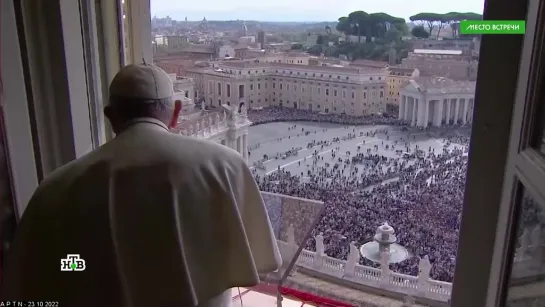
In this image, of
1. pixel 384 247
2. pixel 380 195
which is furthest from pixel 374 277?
pixel 380 195

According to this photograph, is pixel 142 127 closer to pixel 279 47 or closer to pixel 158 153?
pixel 158 153

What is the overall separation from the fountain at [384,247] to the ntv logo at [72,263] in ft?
3.10

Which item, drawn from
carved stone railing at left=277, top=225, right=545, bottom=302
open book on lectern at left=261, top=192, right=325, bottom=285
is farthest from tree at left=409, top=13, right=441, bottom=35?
carved stone railing at left=277, top=225, right=545, bottom=302

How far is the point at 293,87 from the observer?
1443 millimetres

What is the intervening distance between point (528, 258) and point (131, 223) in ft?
1.67

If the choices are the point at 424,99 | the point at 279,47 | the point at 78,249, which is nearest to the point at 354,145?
the point at 424,99

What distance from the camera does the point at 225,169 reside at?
27.0 inches

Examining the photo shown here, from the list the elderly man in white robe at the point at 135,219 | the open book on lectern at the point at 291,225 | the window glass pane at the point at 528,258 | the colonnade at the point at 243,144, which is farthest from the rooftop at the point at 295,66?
the window glass pane at the point at 528,258

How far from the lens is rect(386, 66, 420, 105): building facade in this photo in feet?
3.92

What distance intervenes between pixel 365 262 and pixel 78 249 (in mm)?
1038

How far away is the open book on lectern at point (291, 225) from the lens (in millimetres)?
1133

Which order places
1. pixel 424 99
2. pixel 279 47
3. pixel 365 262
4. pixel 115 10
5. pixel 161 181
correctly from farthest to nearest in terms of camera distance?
pixel 365 262 → pixel 279 47 → pixel 424 99 → pixel 115 10 → pixel 161 181

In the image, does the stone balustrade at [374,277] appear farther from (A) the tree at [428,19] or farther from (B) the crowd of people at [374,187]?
(A) the tree at [428,19]

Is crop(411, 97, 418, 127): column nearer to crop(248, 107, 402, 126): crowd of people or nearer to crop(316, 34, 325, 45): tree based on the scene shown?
crop(248, 107, 402, 126): crowd of people
